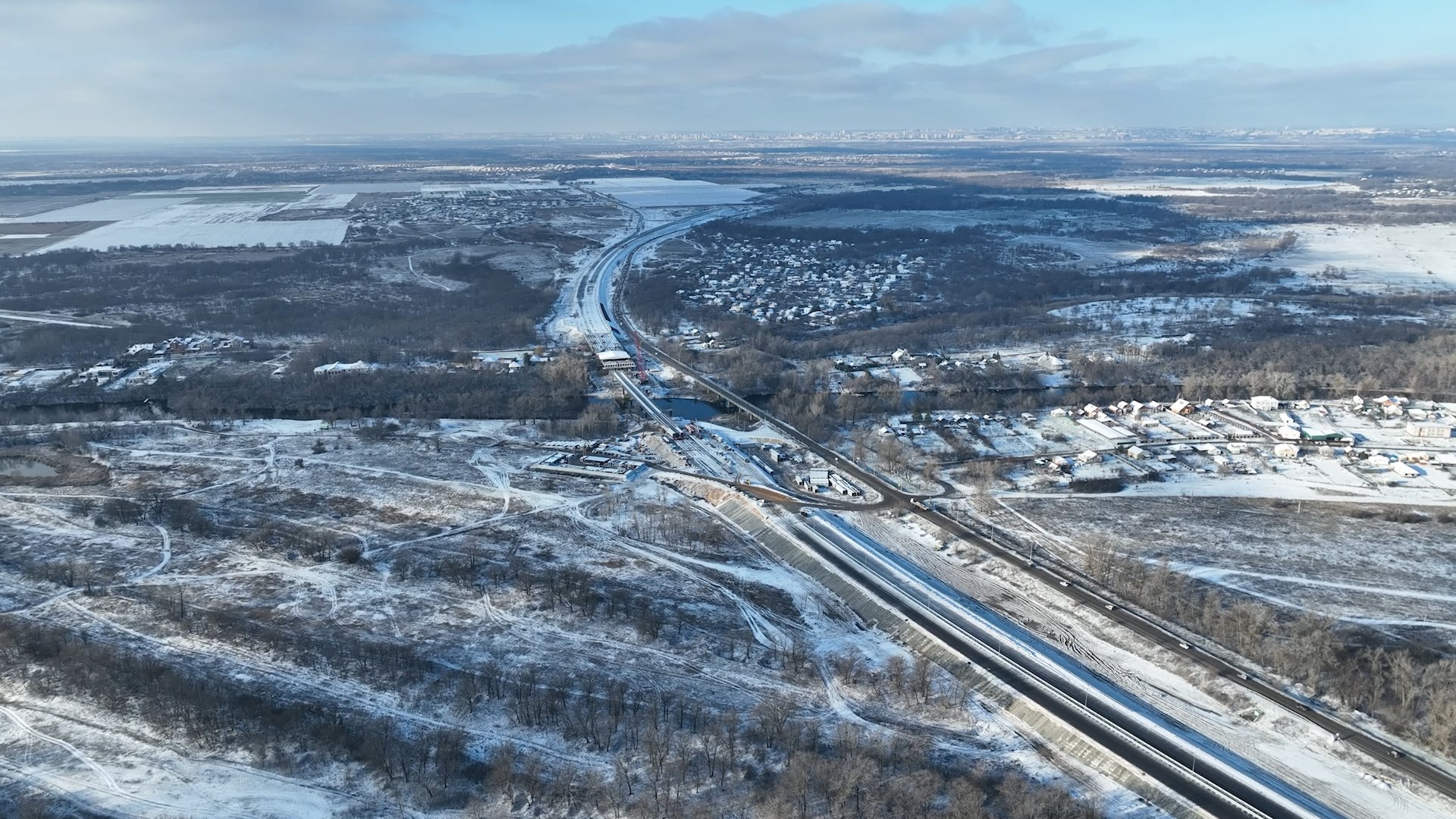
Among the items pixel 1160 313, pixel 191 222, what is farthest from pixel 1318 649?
pixel 191 222

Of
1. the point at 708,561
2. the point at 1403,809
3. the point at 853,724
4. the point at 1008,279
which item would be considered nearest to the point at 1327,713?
the point at 1403,809

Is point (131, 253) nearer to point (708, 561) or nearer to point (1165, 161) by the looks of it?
point (708, 561)

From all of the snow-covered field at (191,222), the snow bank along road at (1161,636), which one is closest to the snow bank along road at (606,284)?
the snow bank along road at (1161,636)

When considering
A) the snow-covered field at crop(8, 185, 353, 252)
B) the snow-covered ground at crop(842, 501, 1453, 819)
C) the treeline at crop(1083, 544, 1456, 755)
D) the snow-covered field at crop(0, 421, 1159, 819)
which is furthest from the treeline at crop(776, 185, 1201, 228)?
the snow-covered ground at crop(842, 501, 1453, 819)

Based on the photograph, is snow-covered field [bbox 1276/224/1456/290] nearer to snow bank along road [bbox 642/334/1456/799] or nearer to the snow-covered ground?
snow bank along road [bbox 642/334/1456/799]

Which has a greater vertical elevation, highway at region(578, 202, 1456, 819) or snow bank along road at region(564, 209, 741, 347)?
snow bank along road at region(564, 209, 741, 347)

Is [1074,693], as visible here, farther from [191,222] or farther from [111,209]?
[111,209]

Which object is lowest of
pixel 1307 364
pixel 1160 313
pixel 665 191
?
pixel 1307 364
